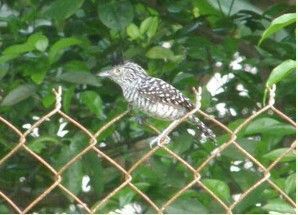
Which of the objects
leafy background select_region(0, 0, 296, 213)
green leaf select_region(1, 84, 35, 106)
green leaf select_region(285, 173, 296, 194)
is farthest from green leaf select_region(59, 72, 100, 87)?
green leaf select_region(285, 173, 296, 194)

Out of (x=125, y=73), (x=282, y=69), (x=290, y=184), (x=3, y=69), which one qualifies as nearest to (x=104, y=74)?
(x=125, y=73)

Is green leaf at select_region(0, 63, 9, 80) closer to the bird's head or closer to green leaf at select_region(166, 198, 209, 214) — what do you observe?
the bird's head

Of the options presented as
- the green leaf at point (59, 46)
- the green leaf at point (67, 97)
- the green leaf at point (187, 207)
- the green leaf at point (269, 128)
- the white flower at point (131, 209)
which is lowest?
the white flower at point (131, 209)

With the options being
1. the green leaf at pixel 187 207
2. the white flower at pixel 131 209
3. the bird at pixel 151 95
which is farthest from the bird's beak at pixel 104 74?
the green leaf at pixel 187 207

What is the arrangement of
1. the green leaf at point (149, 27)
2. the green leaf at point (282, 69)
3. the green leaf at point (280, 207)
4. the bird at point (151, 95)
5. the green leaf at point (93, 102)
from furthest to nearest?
the green leaf at point (149, 27) → the green leaf at point (93, 102) → the bird at point (151, 95) → the green leaf at point (280, 207) → the green leaf at point (282, 69)

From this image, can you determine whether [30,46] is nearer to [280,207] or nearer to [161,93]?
[161,93]

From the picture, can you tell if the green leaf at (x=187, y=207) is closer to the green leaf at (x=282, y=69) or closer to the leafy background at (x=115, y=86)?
the leafy background at (x=115, y=86)
